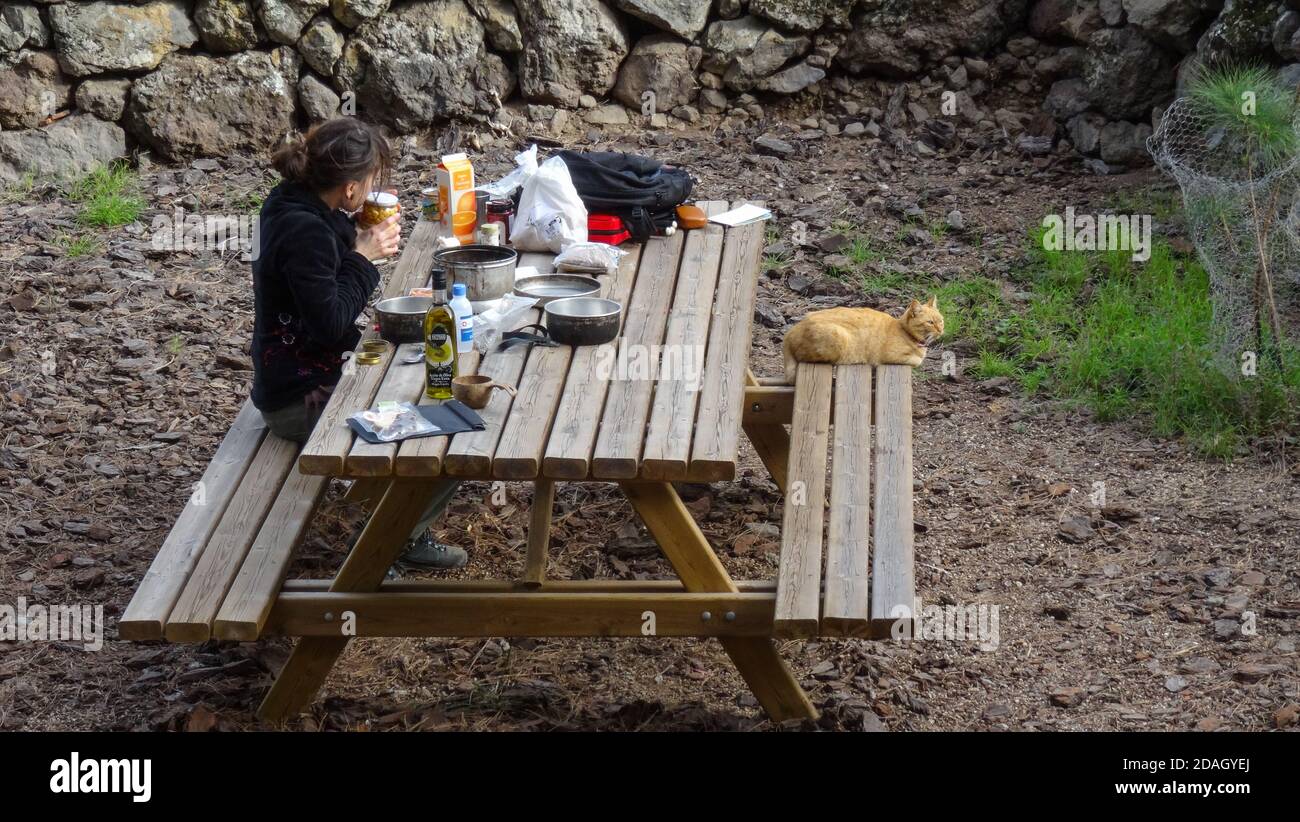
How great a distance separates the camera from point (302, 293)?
13.3 feet

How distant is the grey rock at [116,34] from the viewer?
7855 millimetres

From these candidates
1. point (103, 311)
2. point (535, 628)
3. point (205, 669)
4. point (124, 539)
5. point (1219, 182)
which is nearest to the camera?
point (535, 628)

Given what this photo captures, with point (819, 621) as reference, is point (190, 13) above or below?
above

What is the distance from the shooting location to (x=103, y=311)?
262 inches

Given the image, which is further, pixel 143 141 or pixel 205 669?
pixel 143 141

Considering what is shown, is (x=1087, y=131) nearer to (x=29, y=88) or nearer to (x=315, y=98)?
(x=315, y=98)

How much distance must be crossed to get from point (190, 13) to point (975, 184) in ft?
15.5

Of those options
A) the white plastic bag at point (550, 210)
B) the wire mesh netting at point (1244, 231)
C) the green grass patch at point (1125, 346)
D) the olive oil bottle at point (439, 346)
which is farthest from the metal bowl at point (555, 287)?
the wire mesh netting at point (1244, 231)

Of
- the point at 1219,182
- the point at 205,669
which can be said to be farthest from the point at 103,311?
the point at 1219,182

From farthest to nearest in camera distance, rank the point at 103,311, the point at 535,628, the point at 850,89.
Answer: the point at 850,89 < the point at 103,311 < the point at 535,628

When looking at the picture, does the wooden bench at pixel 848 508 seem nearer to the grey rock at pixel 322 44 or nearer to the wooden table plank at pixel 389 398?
the wooden table plank at pixel 389 398

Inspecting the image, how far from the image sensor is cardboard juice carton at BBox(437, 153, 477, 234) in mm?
4812

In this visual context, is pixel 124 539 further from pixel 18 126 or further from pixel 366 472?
pixel 18 126

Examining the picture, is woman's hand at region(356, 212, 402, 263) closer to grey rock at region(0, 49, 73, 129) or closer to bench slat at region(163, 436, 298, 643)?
bench slat at region(163, 436, 298, 643)
